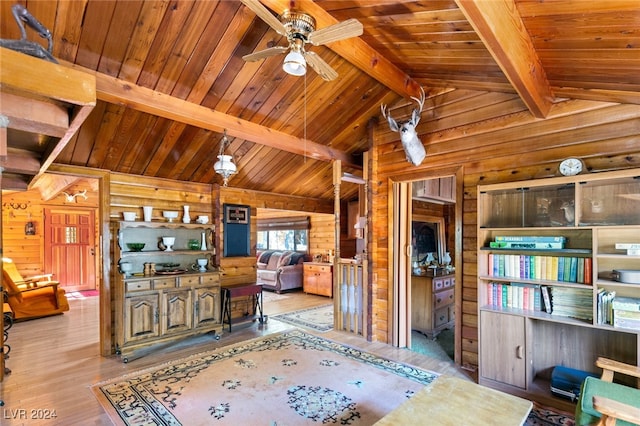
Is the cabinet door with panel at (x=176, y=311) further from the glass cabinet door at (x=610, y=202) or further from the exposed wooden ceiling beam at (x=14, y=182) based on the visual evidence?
the glass cabinet door at (x=610, y=202)

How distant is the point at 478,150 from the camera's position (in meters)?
3.49

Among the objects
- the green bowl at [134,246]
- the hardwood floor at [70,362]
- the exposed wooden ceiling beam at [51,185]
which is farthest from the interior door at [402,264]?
the exposed wooden ceiling beam at [51,185]

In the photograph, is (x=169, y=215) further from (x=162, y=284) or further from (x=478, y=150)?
(x=478, y=150)

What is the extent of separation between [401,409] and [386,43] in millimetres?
2827

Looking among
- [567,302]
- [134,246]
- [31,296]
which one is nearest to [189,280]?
[134,246]

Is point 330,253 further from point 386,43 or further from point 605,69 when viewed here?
point 605,69

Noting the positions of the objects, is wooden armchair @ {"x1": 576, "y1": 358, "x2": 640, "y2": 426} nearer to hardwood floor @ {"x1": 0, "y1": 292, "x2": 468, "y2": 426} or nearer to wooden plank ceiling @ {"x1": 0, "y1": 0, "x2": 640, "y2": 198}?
hardwood floor @ {"x1": 0, "y1": 292, "x2": 468, "y2": 426}

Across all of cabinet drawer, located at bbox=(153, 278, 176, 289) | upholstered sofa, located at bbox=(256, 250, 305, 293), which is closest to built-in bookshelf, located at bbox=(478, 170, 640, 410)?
cabinet drawer, located at bbox=(153, 278, 176, 289)

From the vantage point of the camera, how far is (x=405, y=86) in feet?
11.7

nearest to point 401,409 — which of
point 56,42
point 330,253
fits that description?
point 56,42

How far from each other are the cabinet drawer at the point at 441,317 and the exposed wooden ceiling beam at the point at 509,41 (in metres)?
3.05

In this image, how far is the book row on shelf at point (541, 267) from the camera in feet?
8.72

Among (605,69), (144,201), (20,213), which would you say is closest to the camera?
(605,69)

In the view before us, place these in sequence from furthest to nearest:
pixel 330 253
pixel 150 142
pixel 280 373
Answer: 1. pixel 330 253
2. pixel 150 142
3. pixel 280 373
